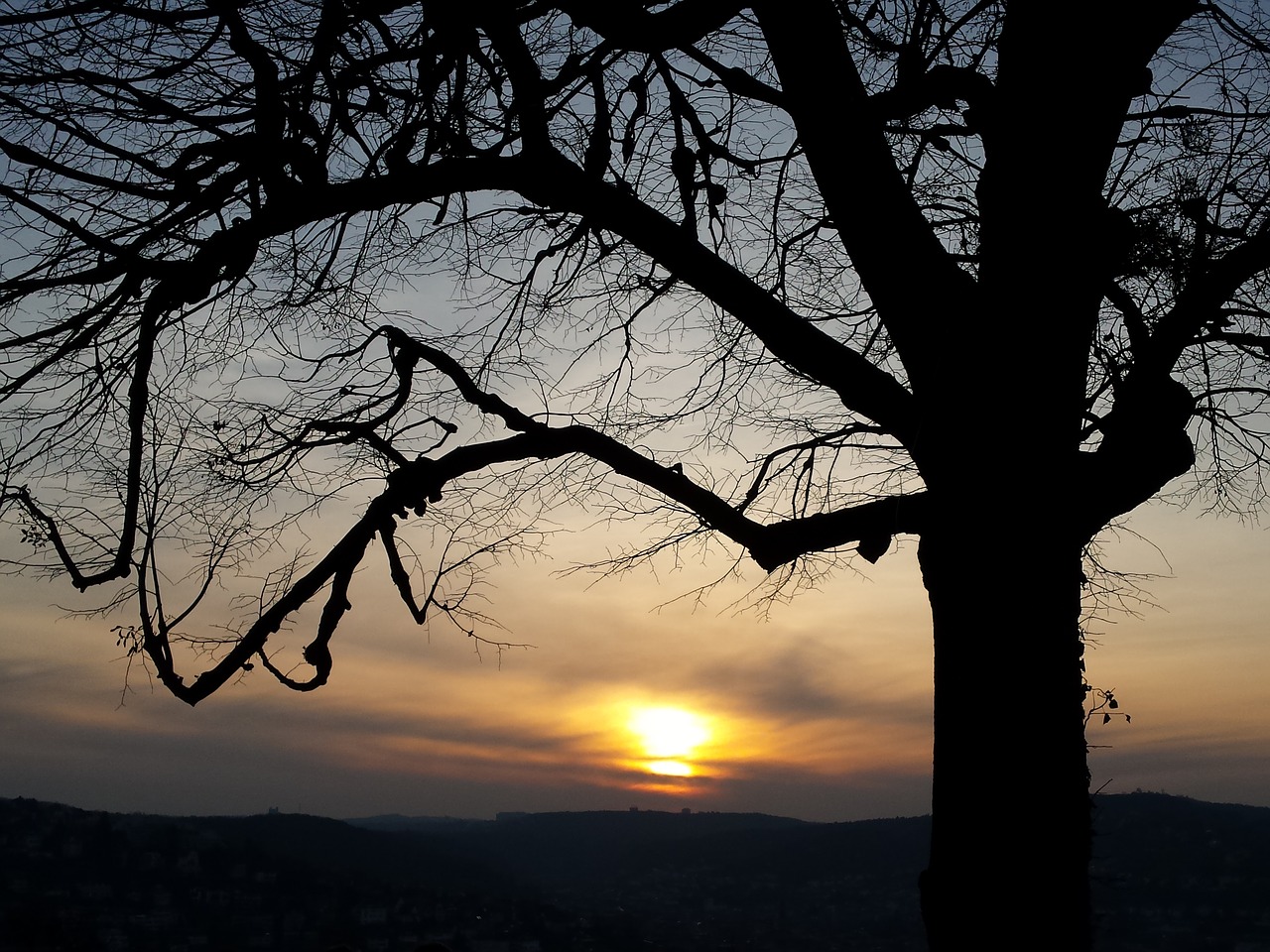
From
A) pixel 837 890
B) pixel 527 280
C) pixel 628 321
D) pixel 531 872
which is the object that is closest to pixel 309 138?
pixel 527 280

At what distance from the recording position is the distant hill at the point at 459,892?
22.9 m

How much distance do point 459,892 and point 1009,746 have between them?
102ft

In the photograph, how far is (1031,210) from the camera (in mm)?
3414

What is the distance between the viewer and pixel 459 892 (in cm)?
3073

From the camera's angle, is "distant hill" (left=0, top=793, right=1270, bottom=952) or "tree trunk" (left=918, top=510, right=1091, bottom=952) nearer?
"tree trunk" (left=918, top=510, right=1091, bottom=952)

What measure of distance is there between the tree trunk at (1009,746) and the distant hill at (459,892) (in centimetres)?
1695

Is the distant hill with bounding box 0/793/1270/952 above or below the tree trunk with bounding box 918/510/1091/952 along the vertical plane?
below

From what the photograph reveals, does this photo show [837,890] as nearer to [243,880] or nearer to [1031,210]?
[243,880]

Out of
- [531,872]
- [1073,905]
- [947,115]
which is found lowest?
[531,872]

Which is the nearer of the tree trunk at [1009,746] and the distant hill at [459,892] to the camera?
the tree trunk at [1009,746]

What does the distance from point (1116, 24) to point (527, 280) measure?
3141 mm

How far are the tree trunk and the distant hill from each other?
16.9 meters

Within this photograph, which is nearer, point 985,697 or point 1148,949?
point 985,697

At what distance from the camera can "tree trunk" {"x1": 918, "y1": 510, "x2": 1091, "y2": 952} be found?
9.70 ft
